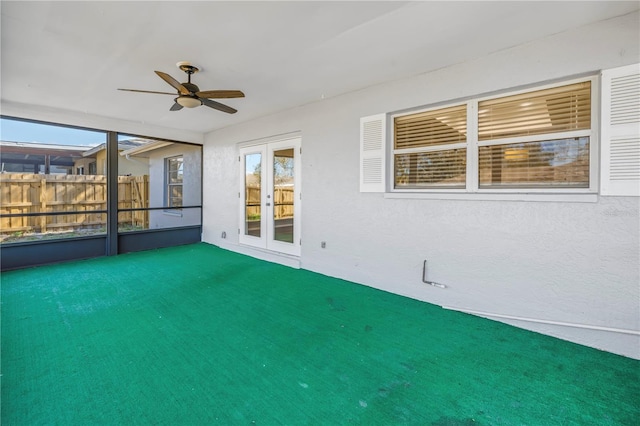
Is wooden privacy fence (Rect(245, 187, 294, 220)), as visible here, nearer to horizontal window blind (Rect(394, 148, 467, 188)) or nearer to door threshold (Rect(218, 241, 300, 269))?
door threshold (Rect(218, 241, 300, 269))

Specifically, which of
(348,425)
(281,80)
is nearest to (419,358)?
(348,425)

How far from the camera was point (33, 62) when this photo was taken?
315cm

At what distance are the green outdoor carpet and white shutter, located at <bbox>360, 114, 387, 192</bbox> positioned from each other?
144 centimetres

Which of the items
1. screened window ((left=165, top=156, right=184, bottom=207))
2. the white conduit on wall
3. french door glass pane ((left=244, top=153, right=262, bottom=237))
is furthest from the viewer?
screened window ((left=165, top=156, right=184, bottom=207))

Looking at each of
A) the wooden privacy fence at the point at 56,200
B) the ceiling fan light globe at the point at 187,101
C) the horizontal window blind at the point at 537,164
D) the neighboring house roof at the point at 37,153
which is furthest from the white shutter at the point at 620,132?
the neighboring house roof at the point at 37,153

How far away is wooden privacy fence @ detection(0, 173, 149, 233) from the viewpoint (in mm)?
4730

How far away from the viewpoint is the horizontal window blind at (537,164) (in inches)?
103

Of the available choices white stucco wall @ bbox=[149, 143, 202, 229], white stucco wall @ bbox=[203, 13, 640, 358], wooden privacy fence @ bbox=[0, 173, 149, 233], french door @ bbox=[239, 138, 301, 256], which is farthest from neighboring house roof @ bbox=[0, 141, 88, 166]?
white stucco wall @ bbox=[203, 13, 640, 358]

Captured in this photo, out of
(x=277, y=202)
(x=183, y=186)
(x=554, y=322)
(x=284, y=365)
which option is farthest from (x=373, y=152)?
(x=183, y=186)

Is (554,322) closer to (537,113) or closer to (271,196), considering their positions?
(537,113)

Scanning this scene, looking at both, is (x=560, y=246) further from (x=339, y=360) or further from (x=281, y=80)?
(x=281, y=80)

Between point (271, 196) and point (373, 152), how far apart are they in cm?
223

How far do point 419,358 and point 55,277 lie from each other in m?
4.91

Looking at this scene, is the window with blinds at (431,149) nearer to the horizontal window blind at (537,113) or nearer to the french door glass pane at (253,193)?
the horizontal window blind at (537,113)
